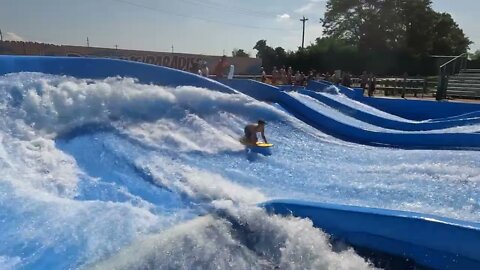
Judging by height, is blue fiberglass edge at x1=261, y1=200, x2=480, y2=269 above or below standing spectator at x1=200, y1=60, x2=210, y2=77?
below

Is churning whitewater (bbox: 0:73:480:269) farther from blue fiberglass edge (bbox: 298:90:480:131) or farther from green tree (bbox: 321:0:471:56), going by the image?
green tree (bbox: 321:0:471:56)

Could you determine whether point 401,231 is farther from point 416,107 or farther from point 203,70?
point 416,107

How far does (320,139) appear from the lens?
7758 mm

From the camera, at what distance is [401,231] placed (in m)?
3.56

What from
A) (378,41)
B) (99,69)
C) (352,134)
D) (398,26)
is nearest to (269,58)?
(378,41)

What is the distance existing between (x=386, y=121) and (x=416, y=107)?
2842 mm

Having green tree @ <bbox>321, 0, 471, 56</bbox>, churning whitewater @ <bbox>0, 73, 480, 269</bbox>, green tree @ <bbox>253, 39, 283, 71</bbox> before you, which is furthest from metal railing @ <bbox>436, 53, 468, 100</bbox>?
green tree @ <bbox>321, 0, 471, 56</bbox>

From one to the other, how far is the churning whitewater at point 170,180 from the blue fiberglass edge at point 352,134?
704 millimetres

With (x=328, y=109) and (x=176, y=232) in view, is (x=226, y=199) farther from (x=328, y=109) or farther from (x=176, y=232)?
(x=328, y=109)

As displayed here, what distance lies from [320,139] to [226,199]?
12.2ft

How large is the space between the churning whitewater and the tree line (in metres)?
26.0

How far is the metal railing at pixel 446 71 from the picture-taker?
15.3 meters

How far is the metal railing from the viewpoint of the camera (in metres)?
15.3

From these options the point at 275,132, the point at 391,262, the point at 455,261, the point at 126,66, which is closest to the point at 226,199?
the point at 391,262
